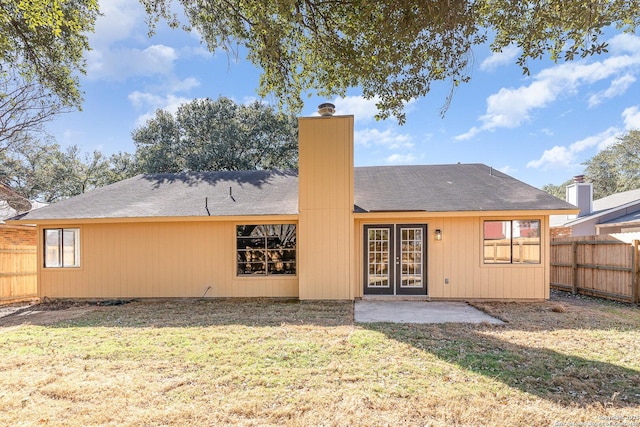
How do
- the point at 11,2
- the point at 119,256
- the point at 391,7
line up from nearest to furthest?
the point at 391,7
the point at 11,2
the point at 119,256

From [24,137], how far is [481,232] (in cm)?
1410

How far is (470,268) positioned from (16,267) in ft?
39.5

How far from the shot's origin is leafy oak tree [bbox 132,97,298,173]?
65.5 feet

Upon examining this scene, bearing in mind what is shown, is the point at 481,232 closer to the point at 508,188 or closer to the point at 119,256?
the point at 508,188

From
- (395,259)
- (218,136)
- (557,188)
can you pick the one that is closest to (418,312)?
(395,259)

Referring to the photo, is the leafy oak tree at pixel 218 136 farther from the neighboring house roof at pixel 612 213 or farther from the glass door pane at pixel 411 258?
the neighboring house roof at pixel 612 213

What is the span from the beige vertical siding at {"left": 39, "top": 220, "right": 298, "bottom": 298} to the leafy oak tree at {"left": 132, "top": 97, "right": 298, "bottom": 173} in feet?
38.1

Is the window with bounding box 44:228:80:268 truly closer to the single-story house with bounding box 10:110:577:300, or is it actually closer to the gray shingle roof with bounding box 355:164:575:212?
the single-story house with bounding box 10:110:577:300

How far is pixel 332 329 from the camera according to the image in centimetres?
568

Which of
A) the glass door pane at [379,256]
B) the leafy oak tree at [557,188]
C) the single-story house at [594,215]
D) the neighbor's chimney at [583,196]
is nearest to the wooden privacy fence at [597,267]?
the single-story house at [594,215]

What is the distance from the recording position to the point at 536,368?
395 cm

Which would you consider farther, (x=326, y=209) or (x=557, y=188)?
(x=557, y=188)

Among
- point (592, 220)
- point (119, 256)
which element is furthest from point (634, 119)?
point (119, 256)

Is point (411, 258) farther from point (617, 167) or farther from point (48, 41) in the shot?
point (617, 167)
